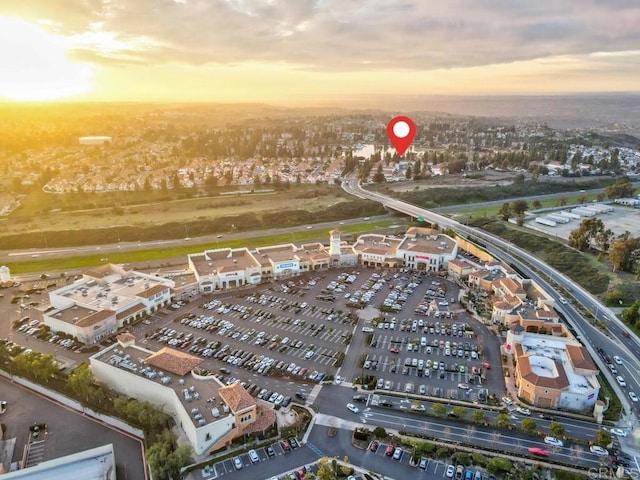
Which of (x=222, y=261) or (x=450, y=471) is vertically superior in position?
(x=222, y=261)

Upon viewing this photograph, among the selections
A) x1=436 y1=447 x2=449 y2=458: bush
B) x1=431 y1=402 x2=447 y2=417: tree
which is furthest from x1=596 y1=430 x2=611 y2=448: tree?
x1=436 y1=447 x2=449 y2=458: bush

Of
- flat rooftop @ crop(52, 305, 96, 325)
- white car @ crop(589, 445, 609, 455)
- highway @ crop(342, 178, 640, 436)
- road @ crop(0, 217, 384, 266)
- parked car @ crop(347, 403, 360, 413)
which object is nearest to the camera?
white car @ crop(589, 445, 609, 455)

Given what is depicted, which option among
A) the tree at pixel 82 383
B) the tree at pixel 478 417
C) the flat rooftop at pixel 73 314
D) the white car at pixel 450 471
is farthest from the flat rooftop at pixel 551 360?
the flat rooftop at pixel 73 314

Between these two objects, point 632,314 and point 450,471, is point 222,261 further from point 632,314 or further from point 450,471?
point 632,314

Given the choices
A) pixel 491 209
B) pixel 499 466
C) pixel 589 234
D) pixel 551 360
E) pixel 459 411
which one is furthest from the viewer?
pixel 491 209

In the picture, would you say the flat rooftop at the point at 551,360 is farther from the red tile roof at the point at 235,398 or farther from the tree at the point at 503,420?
the red tile roof at the point at 235,398

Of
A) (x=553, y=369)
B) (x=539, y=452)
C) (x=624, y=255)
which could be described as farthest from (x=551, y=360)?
(x=624, y=255)

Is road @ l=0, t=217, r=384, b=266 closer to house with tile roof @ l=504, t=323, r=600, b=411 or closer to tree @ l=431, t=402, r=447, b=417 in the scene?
house with tile roof @ l=504, t=323, r=600, b=411
